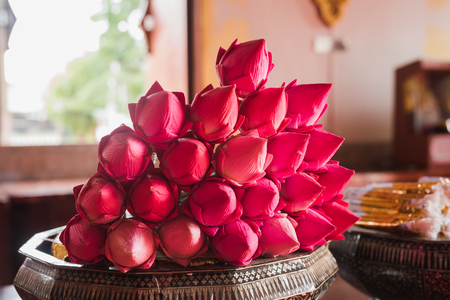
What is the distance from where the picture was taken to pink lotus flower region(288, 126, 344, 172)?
0.30 meters

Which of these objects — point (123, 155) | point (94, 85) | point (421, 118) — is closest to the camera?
point (123, 155)

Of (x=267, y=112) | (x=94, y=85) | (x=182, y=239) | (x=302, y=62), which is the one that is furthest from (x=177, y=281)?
(x=94, y=85)

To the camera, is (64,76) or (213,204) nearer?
(213,204)

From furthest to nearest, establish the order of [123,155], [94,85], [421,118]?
1. [94,85]
2. [421,118]
3. [123,155]

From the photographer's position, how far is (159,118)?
25 cm

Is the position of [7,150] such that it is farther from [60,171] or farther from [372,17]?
[372,17]

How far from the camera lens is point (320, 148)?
300mm

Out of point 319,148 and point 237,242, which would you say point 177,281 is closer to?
point 237,242

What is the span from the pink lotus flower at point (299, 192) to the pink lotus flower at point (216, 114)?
71 mm

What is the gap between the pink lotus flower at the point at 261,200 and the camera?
0.87 feet

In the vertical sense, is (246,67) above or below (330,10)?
below

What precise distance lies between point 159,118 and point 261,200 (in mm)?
100

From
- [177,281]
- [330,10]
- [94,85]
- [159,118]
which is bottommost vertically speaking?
[177,281]

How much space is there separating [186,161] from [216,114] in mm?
42
